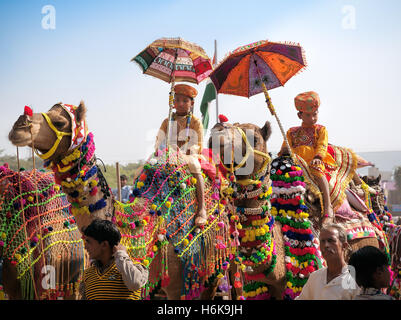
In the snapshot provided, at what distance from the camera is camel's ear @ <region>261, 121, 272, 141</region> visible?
412 centimetres

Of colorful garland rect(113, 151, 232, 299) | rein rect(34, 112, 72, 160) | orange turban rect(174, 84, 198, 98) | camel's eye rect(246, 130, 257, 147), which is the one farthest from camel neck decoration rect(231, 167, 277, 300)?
orange turban rect(174, 84, 198, 98)

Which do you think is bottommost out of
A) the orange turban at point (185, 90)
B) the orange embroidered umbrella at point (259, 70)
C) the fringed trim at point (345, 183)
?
the fringed trim at point (345, 183)

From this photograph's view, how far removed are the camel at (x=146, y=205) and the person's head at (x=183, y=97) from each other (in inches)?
38.4

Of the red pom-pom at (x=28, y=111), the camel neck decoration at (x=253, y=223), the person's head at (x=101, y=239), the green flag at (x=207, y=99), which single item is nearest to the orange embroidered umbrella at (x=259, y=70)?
the camel neck decoration at (x=253, y=223)

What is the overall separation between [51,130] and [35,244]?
126 cm

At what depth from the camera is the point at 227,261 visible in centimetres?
464

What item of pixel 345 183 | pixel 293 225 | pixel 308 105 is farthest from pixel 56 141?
pixel 345 183

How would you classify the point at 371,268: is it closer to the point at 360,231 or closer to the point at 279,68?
the point at 360,231

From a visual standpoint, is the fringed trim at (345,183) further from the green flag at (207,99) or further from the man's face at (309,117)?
the green flag at (207,99)

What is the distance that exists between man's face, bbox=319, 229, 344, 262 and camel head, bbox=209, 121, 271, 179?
1.07 metres

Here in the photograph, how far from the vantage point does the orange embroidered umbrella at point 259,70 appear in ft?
16.1

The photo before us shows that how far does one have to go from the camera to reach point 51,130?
3.51 meters

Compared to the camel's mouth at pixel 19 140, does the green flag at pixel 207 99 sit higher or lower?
higher
